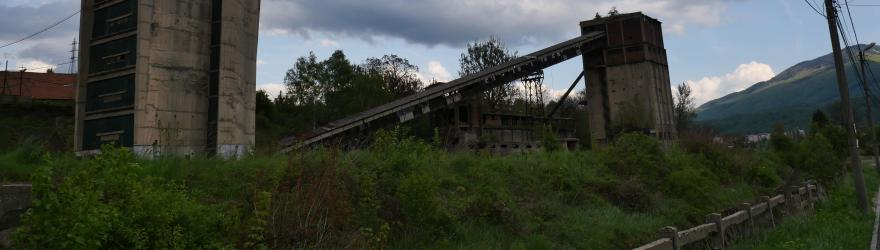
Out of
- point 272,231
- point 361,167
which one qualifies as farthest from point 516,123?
point 272,231

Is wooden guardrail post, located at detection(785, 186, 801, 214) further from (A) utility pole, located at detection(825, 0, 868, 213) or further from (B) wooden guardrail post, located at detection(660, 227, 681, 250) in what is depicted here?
→ (B) wooden guardrail post, located at detection(660, 227, 681, 250)

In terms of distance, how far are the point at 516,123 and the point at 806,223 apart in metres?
26.4

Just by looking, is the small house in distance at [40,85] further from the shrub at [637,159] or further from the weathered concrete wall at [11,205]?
the weathered concrete wall at [11,205]

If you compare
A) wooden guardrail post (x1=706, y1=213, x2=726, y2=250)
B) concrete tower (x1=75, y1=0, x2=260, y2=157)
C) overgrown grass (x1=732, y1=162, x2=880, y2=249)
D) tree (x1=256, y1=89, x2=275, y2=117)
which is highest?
tree (x1=256, y1=89, x2=275, y2=117)

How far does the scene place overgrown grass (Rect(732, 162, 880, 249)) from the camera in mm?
10469

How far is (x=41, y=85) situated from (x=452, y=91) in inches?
1471

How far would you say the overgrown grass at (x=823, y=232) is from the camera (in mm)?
10469

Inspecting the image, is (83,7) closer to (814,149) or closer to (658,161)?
(658,161)

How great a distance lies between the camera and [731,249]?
10477 millimetres

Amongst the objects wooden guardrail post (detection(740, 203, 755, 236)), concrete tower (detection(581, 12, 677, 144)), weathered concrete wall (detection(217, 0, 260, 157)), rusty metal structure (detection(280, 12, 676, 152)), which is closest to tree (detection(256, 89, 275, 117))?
rusty metal structure (detection(280, 12, 676, 152))

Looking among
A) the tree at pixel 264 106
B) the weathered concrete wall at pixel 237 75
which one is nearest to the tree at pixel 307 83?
the tree at pixel 264 106

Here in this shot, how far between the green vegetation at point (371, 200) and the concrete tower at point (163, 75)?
270 inches

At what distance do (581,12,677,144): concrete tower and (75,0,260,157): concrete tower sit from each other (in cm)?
2573

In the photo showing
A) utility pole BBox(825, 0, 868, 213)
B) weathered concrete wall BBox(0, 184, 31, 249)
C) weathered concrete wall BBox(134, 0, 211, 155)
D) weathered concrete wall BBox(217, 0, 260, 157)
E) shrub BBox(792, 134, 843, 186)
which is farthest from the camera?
shrub BBox(792, 134, 843, 186)
